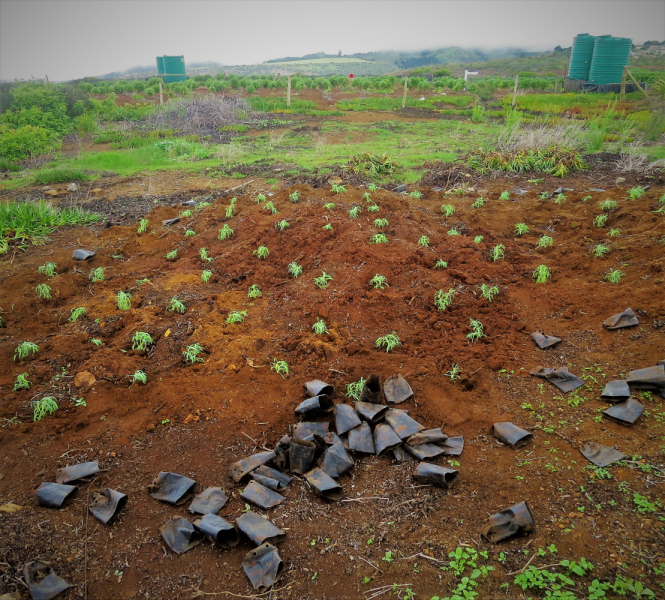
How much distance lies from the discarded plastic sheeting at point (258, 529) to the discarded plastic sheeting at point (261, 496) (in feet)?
0.45

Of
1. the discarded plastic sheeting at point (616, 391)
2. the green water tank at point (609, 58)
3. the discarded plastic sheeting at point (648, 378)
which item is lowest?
the discarded plastic sheeting at point (616, 391)

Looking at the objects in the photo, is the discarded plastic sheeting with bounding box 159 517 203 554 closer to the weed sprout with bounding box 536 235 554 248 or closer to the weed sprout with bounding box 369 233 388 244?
the weed sprout with bounding box 369 233 388 244

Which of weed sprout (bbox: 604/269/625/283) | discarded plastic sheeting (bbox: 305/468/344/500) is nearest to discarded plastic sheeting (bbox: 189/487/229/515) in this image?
discarded plastic sheeting (bbox: 305/468/344/500)

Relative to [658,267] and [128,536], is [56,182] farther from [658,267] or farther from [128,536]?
[658,267]

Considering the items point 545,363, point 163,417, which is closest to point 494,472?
point 545,363

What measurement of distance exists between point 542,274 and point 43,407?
17.1ft

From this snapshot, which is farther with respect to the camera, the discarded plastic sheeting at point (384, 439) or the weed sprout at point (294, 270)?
the weed sprout at point (294, 270)

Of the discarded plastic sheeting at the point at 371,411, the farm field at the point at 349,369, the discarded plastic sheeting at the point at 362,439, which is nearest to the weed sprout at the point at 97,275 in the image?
the farm field at the point at 349,369

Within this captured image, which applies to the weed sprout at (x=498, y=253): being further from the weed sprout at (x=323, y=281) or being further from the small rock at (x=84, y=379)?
the small rock at (x=84, y=379)

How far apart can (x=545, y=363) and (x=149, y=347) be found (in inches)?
148

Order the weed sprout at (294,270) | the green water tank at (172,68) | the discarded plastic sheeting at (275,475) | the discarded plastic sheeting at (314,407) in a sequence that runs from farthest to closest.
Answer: the green water tank at (172,68)
the weed sprout at (294,270)
the discarded plastic sheeting at (314,407)
the discarded plastic sheeting at (275,475)

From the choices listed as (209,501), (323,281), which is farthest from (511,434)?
(323,281)

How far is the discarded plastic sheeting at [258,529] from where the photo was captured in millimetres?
2486

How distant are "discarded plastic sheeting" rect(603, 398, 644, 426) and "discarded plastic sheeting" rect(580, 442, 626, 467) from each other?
35 cm
